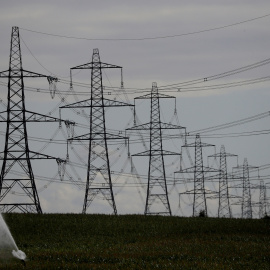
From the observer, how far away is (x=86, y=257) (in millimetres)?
37469

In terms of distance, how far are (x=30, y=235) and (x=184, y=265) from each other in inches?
737

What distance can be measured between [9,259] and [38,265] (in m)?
4.04

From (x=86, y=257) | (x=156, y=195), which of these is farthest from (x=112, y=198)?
(x=86, y=257)

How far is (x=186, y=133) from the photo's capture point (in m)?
89.1

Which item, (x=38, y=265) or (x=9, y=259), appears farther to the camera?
(x=9, y=259)

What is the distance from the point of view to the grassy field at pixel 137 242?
1416 inches

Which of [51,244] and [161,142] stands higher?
[161,142]

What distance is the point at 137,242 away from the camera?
1843 inches

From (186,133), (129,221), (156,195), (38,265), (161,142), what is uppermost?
(186,133)

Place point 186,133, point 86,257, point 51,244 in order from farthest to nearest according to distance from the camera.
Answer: point 186,133 < point 51,244 < point 86,257

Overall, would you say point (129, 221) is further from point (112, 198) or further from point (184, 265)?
point (184, 265)

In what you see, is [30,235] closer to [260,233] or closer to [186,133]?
[260,233]

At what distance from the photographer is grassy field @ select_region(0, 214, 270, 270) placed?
3597 centimetres

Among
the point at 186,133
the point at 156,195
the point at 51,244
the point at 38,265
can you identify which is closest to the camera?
the point at 38,265
